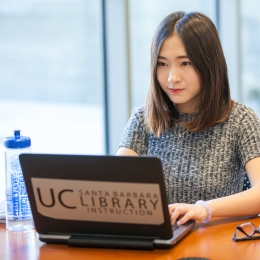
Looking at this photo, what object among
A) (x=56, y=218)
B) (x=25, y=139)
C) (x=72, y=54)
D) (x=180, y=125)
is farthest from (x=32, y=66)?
(x=56, y=218)

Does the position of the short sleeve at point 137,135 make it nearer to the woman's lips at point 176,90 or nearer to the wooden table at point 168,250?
the woman's lips at point 176,90

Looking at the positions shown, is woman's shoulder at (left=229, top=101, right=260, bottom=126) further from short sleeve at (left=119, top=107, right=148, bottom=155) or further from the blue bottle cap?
the blue bottle cap

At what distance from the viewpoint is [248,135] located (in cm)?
211

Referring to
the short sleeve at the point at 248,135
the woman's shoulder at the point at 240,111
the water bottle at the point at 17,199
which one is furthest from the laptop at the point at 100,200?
the woman's shoulder at the point at 240,111

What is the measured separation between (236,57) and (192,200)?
2194mm

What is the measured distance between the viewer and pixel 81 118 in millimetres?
3664

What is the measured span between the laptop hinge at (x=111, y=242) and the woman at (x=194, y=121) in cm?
53

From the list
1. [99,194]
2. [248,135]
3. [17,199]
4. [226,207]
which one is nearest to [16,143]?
[17,199]

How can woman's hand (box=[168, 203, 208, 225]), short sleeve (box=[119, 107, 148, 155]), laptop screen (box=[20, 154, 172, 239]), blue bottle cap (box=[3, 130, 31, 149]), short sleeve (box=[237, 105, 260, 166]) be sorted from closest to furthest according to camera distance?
laptop screen (box=[20, 154, 172, 239]), woman's hand (box=[168, 203, 208, 225]), blue bottle cap (box=[3, 130, 31, 149]), short sleeve (box=[237, 105, 260, 166]), short sleeve (box=[119, 107, 148, 155])

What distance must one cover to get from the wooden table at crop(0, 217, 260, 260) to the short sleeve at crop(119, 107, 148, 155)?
0.59 m

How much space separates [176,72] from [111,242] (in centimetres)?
69

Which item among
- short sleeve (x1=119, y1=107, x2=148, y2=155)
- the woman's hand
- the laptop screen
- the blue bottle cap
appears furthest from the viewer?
short sleeve (x1=119, y1=107, x2=148, y2=155)

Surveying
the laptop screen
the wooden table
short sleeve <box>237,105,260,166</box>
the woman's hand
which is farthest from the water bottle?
short sleeve <box>237,105,260,166</box>

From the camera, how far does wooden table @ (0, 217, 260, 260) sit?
1549mm
